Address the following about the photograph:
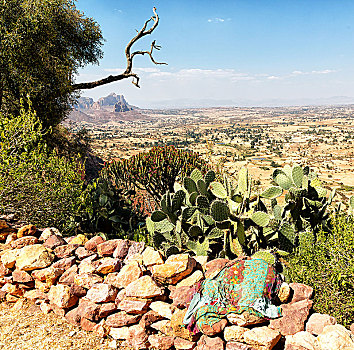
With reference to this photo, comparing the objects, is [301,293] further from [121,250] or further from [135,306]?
[121,250]

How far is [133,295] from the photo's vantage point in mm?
3346

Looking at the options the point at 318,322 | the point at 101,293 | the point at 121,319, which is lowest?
the point at 121,319

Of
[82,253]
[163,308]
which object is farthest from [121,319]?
[82,253]

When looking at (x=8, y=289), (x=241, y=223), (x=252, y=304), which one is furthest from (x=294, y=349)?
(x=8, y=289)

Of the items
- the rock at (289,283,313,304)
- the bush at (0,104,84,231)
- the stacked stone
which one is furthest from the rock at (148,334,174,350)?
the bush at (0,104,84,231)

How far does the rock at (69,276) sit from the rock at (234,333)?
207cm

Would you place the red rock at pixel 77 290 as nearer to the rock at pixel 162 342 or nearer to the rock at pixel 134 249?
the rock at pixel 134 249

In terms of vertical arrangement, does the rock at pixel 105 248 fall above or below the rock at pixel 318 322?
above

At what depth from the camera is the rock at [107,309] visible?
3439 mm

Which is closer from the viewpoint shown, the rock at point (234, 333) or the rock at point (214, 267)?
the rock at point (234, 333)

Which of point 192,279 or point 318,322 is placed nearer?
point 318,322

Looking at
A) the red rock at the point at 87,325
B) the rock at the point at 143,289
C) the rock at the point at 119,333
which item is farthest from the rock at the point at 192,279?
the red rock at the point at 87,325

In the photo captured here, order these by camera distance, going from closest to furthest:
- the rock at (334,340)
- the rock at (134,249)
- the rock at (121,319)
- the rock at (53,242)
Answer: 1. the rock at (334,340)
2. the rock at (121,319)
3. the rock at (134,249)
4. the rock at (53,242)

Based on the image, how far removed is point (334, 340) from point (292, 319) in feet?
1.25
